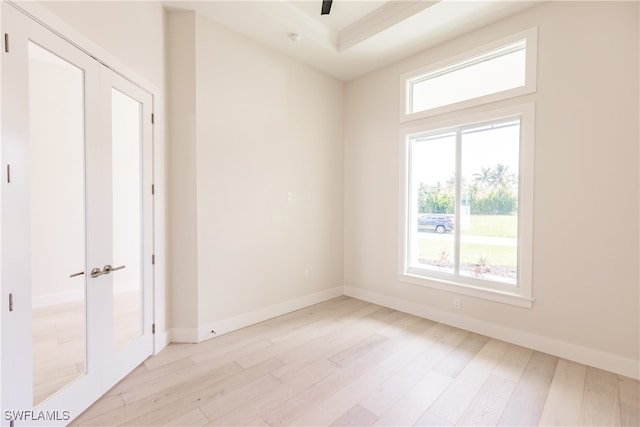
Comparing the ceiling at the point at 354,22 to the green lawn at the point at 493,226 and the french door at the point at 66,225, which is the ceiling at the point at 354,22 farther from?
the green lawn at the point at 493,226

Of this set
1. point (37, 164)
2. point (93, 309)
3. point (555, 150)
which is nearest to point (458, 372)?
point (555, 150)

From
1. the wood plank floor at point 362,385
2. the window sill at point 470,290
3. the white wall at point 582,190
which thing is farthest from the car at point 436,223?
the wood plank floor at point 362,385

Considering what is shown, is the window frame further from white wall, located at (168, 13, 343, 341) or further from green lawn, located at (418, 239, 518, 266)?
green lawn, located at (418, 239, 518, 266)

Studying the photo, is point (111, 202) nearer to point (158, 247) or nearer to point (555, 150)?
point (158, 247)

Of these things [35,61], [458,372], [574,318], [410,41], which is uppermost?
[410,41]

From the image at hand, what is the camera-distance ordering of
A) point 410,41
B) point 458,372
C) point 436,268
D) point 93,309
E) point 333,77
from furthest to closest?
point 333,77 < point 436,268 < point 410,41 < point 458,372 < point 93,309

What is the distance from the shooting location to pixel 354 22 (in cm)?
339

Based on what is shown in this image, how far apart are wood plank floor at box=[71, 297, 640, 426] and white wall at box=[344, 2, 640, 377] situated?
0.27 metres

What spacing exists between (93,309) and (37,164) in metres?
1.04

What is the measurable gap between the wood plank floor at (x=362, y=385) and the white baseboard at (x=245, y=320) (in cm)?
10

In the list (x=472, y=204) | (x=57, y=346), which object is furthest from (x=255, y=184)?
(x=472, y=204)

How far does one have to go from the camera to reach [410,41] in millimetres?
3381

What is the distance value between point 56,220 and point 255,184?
1.91 meters

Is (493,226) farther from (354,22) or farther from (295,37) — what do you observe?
(295,37)
